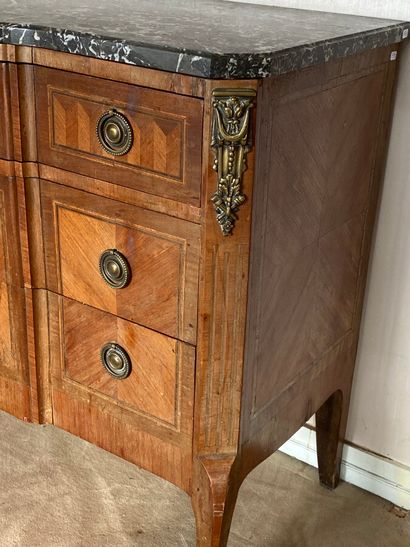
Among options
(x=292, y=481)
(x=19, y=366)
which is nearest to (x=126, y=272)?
(x=19, y=366)

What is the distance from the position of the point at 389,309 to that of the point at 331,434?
285mm

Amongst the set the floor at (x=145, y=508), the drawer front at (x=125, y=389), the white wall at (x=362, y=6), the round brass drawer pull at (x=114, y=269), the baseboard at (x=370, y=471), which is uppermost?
the white wall at (x=362, y=6)

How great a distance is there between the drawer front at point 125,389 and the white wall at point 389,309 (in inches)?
20.4

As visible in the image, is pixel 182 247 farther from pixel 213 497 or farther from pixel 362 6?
pixel 362 6

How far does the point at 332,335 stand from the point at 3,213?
616mm

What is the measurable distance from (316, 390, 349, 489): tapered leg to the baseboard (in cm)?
4

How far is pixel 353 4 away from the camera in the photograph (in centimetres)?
137

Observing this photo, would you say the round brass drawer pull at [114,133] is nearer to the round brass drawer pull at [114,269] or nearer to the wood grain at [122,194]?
the wood grain at [122,194]

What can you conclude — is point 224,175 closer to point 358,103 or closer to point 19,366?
point 358,103

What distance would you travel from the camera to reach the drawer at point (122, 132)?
1020mm

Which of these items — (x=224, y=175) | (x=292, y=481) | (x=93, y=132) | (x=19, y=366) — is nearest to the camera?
(x=224, y=175)

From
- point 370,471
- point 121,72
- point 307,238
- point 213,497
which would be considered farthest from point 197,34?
point 370,471

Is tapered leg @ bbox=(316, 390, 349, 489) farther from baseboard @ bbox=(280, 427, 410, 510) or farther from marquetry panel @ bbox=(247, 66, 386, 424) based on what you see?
marquetry panel @ bbox=(247, 66, 386, 424)

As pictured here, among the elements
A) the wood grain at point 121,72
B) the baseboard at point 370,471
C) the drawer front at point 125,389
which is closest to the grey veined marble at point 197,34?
the wood grain at point 121,72
